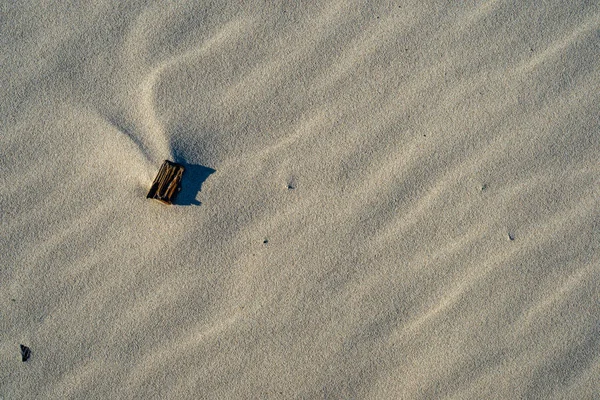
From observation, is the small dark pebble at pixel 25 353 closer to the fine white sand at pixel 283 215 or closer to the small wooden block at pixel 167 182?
the fine white sand at pixel 283 215

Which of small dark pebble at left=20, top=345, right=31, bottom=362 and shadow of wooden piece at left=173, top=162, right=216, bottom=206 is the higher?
shadow of wooden piece at left=173, top=162, right=216, bottom=206

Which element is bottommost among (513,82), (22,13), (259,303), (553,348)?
(553,348)

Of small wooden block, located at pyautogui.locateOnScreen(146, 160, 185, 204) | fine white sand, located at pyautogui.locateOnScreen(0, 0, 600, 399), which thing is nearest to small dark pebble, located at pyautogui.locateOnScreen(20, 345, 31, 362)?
fine white sand, located at pyautogui.locateOnScreen(0, 0, 600, 399)

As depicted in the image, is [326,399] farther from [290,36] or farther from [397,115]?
[290,36]

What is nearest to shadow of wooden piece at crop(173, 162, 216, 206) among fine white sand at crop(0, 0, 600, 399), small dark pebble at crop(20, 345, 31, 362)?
fine white sand at crop(0, 0, 600, 399)

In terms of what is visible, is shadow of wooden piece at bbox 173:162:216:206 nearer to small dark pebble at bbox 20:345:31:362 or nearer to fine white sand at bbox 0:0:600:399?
fine white sand at bbox 0:0:600:399

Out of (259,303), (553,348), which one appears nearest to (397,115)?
(259,303)

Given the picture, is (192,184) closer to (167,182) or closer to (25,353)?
(167,182)
